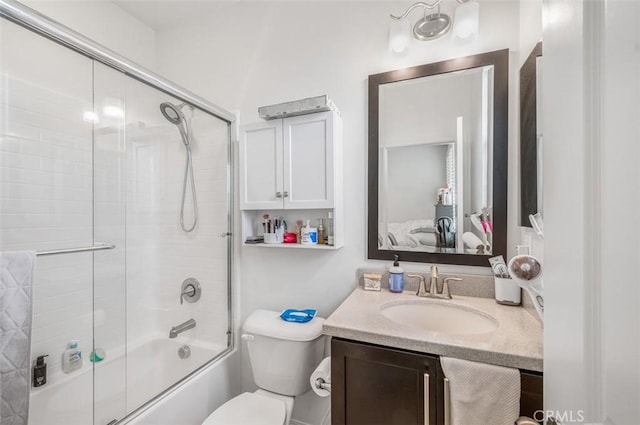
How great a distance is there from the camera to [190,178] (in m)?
1.78

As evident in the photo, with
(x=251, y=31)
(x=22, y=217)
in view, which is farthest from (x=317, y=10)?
(x=22, y=217)

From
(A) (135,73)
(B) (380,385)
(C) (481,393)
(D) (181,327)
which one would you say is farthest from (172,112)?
(C) (481,393)

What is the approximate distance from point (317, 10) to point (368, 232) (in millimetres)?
1343

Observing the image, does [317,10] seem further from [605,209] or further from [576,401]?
[576,401]

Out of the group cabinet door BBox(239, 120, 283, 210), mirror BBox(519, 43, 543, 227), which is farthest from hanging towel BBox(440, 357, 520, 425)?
cabinet door BBox(239, 120, 283, 210)

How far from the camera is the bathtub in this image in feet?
4.08

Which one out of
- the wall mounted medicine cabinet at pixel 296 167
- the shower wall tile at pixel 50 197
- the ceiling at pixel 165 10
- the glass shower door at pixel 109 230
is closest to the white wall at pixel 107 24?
the ceiling at pixel 165 10

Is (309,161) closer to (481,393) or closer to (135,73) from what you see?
(135,73)

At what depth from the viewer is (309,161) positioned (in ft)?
4.77

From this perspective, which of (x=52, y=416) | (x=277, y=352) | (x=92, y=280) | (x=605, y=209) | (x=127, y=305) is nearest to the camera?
(x=605, y=209)

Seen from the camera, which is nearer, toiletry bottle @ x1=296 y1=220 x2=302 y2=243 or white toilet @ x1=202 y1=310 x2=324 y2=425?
white toilet @ x1=202 y1=310 x2=324 y2=425

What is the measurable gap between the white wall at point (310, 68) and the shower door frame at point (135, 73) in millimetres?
120

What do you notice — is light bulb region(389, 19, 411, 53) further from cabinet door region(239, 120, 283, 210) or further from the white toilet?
the white toilet

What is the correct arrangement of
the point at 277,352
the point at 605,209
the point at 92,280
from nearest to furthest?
the point at 605,209
the point at 277,352
the point at 92,280
